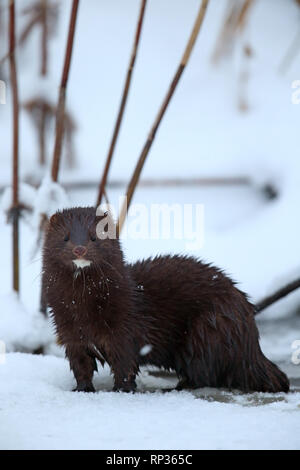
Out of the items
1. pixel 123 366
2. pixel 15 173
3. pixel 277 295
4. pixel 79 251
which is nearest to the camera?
pixel 79 251

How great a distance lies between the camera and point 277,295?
3.48 meters

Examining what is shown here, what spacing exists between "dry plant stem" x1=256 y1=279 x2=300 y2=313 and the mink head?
38.6 inches

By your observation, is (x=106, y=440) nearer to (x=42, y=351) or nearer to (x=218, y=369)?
(x=218, y=369)

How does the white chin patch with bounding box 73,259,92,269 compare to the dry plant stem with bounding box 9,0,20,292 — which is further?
the dry plant stem with bounding box 9,0,20,292

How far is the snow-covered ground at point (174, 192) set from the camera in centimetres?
223

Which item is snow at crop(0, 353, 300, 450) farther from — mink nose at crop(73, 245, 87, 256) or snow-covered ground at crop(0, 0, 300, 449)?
mink nose at crop(73, 245, 87, 256)

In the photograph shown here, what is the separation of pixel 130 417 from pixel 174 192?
2209 mm

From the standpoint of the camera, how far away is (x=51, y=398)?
2547mm

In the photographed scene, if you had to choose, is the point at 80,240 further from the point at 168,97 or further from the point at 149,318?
the point at 168,97

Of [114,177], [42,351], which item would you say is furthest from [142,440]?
[114,177]

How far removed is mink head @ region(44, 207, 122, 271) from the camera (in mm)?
2553

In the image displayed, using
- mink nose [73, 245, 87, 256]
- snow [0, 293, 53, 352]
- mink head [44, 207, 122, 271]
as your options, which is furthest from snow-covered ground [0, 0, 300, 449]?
mink nose [73, 245, 87, 256]

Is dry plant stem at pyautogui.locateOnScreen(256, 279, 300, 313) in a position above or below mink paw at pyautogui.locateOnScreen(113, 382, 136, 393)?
above

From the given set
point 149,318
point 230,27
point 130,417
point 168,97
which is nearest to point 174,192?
point 230,27
